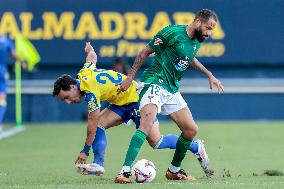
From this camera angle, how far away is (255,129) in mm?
21438

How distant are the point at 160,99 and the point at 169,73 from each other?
0.33 meters

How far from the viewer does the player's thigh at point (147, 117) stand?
10516 mm

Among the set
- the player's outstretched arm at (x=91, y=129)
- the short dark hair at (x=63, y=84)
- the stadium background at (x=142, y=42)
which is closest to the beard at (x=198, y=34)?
the player's outstretched arm at (x=91, y=129)

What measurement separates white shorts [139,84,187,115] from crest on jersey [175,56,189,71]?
0.98ft

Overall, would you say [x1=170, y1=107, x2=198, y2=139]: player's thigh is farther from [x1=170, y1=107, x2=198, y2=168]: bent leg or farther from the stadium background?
the stadium background

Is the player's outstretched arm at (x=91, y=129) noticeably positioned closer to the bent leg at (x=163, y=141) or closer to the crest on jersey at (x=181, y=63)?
the bent leg at (x=163, y=141)

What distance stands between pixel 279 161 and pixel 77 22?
1112cm

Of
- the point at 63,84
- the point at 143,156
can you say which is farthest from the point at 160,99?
the point at 143,156

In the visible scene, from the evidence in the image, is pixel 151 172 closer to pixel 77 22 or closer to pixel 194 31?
pixel 194 31

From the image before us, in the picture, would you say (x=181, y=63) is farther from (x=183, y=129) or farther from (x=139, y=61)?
(x=183, y=129)

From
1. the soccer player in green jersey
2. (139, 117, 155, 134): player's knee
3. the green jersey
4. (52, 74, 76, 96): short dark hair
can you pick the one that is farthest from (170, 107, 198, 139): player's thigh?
(52, 74, 76, 96): short dark hair

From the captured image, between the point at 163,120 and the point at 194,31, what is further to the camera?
the point at 163,120

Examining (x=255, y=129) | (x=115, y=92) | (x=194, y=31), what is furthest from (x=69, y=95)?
(x=255, y=129)

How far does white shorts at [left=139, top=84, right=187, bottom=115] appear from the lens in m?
10.7
